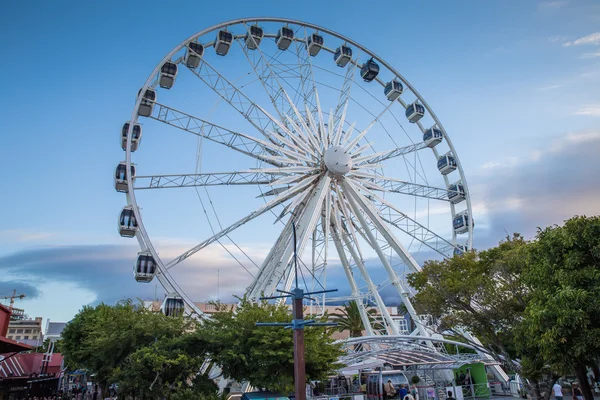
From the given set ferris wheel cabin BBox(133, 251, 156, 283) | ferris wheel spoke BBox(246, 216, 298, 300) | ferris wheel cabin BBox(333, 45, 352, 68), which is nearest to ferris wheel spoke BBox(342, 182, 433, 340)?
ferris wheel spoke BBox(246, 216, 298, 300)

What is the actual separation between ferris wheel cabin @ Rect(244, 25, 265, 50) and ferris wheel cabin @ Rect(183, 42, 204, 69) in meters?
3.22

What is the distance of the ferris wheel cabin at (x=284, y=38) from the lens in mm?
30562

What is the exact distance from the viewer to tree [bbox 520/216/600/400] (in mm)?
13164

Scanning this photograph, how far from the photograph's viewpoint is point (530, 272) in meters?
15.7

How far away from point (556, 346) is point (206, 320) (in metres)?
14.2

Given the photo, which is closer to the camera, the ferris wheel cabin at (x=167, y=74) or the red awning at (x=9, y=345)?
the red awning at (x=9, y=345)

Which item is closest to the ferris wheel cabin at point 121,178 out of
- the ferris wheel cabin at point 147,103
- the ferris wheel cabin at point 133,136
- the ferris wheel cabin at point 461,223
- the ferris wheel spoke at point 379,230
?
the ferris wheel cabin at point 133,136

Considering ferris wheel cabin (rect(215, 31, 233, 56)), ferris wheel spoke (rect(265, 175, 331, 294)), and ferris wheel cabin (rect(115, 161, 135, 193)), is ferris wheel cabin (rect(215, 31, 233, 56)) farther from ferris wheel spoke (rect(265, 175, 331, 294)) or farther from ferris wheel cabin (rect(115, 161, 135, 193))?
ferris wheel spoke (rect(265, 175, 331, 294))

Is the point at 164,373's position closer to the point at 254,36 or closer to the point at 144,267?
the point at 144,267

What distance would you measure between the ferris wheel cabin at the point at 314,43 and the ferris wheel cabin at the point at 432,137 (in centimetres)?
1018

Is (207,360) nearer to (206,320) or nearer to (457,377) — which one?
(206,320)

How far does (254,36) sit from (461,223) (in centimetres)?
1922

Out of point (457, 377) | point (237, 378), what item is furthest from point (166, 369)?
point (457, 377)

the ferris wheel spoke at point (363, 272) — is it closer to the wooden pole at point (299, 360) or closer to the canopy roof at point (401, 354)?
the canopy roof at point (401, 354)
